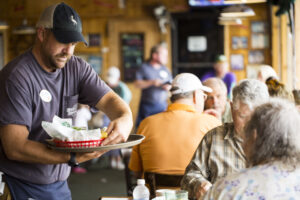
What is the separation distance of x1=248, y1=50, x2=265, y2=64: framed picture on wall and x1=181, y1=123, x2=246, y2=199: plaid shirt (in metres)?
7.01

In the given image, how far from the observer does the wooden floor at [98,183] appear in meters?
6.15

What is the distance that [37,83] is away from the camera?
2.36m

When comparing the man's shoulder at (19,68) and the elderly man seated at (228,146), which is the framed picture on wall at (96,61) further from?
the man's shoulder at (19,68)

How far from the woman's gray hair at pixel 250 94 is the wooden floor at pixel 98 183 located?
3462 millimetres

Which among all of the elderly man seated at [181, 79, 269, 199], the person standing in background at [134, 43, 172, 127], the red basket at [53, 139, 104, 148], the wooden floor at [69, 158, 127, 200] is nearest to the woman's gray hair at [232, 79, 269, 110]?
the elderly man seated at [181, 79, 269, 199]

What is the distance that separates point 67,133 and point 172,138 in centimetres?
134

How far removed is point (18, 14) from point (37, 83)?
830cm

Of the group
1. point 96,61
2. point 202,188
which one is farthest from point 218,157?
point 96,61

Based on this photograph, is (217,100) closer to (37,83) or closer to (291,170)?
(37,83)

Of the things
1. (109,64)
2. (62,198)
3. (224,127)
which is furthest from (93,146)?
(109,64)

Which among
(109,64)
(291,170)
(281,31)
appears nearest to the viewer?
(291,170)

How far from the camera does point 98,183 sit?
689 cm

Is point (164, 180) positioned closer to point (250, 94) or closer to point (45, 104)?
point (250, 94)

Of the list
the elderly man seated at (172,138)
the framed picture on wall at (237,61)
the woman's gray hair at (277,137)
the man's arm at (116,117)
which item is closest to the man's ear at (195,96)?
the elderly man seated at (172,138)
